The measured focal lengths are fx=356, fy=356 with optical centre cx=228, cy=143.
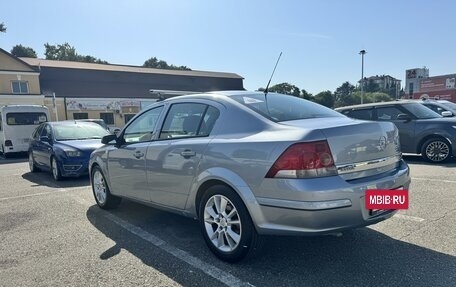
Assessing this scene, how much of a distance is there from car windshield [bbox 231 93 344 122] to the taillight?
60 cm

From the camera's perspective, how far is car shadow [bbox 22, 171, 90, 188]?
26.2 ft

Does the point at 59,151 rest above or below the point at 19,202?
above

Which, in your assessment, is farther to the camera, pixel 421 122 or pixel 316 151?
pixel 421 122

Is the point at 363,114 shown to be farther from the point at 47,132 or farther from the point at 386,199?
the point at 47,132

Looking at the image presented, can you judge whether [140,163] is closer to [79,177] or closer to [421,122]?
[79,177]

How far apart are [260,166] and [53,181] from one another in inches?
283

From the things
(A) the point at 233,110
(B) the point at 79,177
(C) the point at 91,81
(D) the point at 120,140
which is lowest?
(B) the point at 79,177

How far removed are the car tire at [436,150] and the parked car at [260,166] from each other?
20.1ft

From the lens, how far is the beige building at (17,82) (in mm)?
32438

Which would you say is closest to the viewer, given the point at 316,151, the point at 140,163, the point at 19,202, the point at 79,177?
the point at 316,151

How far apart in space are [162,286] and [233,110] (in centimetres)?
175

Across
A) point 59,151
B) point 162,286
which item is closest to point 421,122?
point 162,286

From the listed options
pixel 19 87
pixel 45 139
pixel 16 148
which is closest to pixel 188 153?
pixel 45 139

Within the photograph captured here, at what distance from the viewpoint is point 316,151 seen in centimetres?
289
